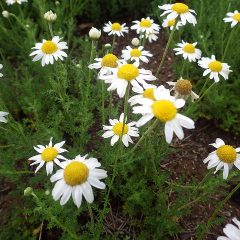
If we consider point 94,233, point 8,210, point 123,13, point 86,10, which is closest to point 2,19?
point 86,10

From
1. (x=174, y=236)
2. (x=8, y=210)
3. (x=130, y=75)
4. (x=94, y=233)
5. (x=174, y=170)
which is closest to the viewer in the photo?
(x=130, y=75)

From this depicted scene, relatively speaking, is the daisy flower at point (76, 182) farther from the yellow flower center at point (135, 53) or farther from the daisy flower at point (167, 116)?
the yellow flower center at point (135, 53)

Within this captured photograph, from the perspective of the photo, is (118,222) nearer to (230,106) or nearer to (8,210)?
(8,210)

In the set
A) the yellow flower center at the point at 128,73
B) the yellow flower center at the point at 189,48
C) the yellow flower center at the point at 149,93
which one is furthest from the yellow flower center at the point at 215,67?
the yellow flower center at the point at 128,73

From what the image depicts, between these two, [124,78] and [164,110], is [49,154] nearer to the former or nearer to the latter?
[124,78]

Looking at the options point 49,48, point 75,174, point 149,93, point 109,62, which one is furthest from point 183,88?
point 49,48

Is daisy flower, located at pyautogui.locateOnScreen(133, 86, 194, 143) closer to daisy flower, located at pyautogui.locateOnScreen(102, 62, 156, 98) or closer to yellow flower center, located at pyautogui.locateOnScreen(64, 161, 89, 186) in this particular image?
daisy flower, located at pyautogui.locateOnScreen(102, 62, 156, 98)
